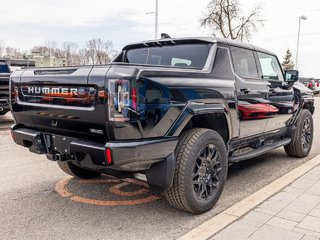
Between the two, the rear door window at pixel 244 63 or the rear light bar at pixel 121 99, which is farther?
the rear door window at pixel 244 63

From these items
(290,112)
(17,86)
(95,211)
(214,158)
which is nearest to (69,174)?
(95,211)

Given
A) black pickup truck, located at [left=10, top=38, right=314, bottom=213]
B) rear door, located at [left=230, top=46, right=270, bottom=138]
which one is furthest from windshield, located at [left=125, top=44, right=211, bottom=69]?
rear door, located at [left=230, top=46, right=270, bottom=138]

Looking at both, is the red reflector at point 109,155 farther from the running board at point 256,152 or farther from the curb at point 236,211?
the running board at point 256,152

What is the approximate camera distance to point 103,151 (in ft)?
9.80

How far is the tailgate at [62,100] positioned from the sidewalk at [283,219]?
150cm

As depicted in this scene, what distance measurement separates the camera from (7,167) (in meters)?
5.44

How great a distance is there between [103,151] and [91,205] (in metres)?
1.22

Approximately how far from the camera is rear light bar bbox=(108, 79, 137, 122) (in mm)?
2938

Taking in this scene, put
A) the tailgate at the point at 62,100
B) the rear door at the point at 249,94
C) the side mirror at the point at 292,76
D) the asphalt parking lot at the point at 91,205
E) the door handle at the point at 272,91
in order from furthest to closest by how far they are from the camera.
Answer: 1. the side mirror at the point at 292,76
2. the door handle at the point at 272,91
3. the rear door at the point at 249,94
4. the asphalt parking lot at the point at 91,205
5. the tailgate at the point at 62,100

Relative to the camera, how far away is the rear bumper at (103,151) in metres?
2.99

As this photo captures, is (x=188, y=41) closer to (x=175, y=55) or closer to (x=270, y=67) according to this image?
(x=175, y=55)

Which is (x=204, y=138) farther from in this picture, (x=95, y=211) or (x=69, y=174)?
(x=69, y=174)

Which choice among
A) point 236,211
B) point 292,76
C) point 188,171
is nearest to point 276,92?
point 292,76

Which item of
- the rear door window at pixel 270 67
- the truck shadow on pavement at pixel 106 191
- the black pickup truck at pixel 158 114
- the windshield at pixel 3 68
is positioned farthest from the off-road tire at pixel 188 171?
the windshield at pixel 3 68
